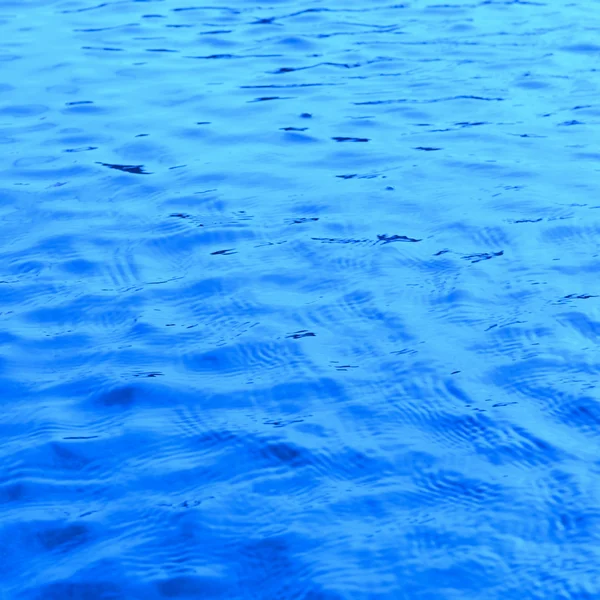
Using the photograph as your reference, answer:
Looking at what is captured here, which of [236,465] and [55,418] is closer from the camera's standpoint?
[236,465]

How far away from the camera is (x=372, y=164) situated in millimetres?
5750

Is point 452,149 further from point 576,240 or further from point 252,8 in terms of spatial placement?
point 252,8

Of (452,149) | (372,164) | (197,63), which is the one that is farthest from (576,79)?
(197,63)

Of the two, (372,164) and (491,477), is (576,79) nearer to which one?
(372,164)

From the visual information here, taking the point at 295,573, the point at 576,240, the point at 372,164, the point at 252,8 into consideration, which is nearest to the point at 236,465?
the point at 295,573

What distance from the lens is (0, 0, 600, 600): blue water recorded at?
3117mm

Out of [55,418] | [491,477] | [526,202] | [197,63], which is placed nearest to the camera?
[491,477]

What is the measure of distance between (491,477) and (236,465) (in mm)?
897

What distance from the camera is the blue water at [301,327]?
10.2ft

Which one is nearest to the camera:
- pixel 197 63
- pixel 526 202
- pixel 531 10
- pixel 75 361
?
pixel 75 361

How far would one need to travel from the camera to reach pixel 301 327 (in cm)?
420

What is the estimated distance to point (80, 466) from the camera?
3.46 m

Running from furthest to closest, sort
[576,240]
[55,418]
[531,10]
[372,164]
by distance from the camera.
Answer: [531,10]
[372,164]
[576,240]
[55,418]

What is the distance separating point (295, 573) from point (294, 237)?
227 cm
